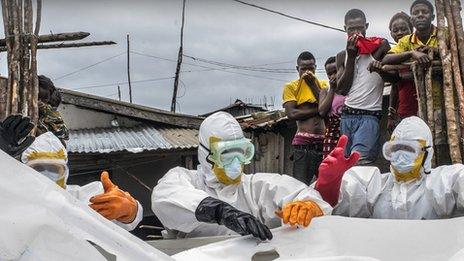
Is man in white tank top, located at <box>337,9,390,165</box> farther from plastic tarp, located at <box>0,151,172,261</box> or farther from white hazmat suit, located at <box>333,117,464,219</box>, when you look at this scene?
plastic tarp, located at <box>0,151,172,261</box>

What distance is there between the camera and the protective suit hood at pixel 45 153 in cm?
363

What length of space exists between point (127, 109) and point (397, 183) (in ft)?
20.9

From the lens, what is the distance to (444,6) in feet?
14.1

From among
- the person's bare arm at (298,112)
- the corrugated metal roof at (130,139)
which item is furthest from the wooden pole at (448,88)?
the corrugated metal roof at (130,139)

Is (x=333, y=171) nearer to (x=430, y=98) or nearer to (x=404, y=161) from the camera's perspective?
(x=404, y=161)

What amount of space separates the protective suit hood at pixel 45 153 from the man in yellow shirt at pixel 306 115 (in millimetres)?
1994

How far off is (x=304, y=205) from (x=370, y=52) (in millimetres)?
1811

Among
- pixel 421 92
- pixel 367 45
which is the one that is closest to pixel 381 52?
pixel 367 45

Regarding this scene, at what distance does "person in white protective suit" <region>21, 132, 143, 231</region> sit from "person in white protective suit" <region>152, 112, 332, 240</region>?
169 millimetres

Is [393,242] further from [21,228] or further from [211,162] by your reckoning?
[21,228]

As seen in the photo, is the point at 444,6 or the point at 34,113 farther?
the point at 34,113

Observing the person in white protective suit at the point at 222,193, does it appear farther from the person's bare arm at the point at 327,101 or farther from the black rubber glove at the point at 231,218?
the person's bare arm at the point at 327,101

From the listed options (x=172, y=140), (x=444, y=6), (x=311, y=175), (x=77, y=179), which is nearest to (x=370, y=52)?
(x=444, y=6)

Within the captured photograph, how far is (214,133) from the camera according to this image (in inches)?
146
